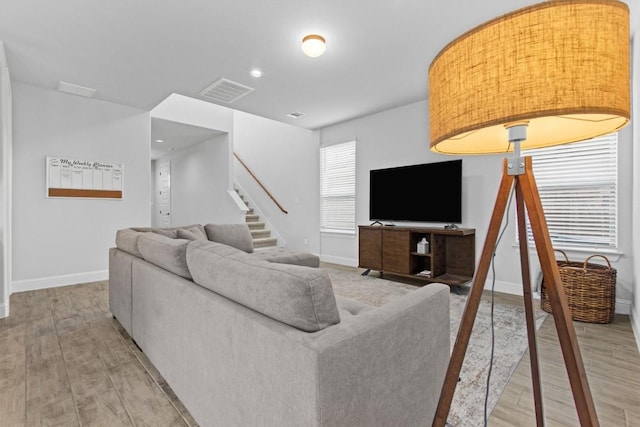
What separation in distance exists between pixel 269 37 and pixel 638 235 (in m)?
3.42

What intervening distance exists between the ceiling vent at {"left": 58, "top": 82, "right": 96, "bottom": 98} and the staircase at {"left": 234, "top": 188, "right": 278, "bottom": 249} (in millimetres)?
3404

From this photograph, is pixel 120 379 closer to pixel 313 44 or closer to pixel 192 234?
pixel 192 234

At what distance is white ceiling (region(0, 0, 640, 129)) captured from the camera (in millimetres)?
2377

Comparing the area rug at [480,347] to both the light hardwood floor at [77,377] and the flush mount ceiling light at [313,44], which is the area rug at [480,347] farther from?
the flush mount ceiling light at [313,44]

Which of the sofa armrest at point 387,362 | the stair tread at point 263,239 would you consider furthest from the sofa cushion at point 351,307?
the stair tread at point 263,239

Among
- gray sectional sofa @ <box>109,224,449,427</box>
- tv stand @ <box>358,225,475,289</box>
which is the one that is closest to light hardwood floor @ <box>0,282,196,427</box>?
gray sectional sofa @ <box>109,224,449,427</box>

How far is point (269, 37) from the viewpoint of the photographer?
2.76m

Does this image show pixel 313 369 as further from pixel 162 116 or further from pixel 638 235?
pixel 162 116

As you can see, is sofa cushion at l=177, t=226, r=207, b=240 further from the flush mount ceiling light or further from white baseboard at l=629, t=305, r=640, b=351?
white baseboard at l=629, t=305, r=640, b=351

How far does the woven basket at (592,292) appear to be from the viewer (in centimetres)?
266

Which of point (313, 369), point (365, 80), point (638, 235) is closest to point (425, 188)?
point (365, 80)

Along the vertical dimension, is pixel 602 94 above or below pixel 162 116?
below

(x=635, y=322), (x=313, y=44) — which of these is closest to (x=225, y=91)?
(x=313, y=44)

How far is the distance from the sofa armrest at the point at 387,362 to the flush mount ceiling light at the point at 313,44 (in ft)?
7.56
